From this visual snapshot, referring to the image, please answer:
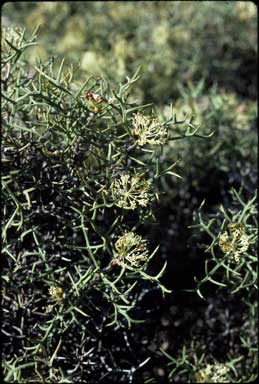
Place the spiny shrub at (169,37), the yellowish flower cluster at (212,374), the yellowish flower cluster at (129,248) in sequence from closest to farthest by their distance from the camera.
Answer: the yellowish flower cluster at (129,248) → the yellowish flower cluster at (212,374) → the spiny shrub at (169,37)

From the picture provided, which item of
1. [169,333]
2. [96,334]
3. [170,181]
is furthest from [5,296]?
[170,181]

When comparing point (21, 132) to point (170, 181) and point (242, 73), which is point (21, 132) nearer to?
point (170, 181)

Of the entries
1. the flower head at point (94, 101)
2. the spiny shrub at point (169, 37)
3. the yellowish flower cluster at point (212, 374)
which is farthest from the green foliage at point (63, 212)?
the spiny shrub at point (169, 37)

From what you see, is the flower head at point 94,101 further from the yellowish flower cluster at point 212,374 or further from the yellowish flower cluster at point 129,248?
the yellowish flower cluster at point 212,374

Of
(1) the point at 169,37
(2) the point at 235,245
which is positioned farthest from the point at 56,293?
(1) the point at 169,37

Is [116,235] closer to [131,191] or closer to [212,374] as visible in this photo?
[131,191]

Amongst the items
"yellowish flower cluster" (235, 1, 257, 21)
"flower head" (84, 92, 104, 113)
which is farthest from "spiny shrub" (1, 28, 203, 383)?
"yellowish flower cluster" (235, 1, 257, 21)
